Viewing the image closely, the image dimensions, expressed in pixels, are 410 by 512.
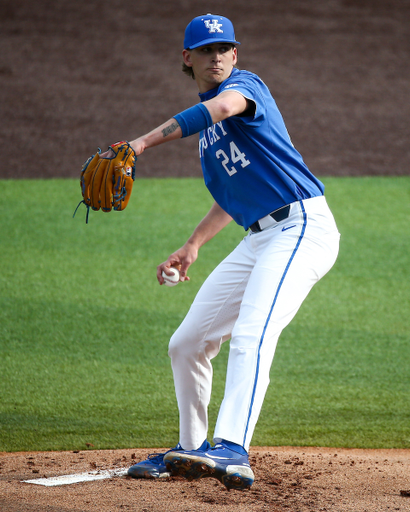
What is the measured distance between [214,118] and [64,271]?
4.96 m

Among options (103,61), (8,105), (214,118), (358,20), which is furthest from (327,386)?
(358,20)

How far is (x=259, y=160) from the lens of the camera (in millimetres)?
2771

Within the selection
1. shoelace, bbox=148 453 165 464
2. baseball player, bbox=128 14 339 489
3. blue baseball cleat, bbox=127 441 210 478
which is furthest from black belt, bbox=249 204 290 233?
shoelace, bbox=148 453 165 464

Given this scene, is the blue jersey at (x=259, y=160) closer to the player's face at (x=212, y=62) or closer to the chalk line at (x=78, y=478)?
the player's face at (x=212, y=62)

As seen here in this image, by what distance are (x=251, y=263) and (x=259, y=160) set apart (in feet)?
1.50

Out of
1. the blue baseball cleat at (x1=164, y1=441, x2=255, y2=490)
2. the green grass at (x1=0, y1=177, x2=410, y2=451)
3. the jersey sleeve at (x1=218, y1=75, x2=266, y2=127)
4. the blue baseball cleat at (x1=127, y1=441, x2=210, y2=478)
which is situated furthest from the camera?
the green grass at (x1=0, y1=177, x2=410, y2=451)

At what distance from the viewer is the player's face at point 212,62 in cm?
288

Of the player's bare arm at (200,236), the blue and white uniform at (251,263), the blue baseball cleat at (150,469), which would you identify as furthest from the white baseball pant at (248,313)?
the player's bare arm at (200,236)

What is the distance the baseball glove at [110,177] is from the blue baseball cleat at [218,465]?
0.97 meters

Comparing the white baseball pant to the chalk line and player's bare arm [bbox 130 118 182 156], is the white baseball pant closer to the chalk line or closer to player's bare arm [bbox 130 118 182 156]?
the chalk line

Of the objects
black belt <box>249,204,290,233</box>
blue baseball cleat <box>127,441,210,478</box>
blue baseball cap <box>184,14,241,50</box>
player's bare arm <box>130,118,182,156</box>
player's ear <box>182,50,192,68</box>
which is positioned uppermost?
blue baseball cap <box>184,14,241,50</box>

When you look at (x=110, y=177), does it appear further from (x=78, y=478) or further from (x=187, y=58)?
(x=78, y=478)

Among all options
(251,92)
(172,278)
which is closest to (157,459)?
(172,278)

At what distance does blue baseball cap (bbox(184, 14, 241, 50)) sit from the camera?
111 inches
